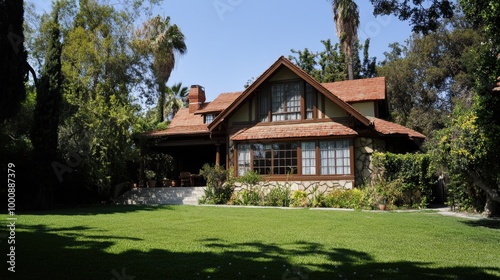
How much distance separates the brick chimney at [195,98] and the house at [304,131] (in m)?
5.87

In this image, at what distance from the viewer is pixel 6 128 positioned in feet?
55.8

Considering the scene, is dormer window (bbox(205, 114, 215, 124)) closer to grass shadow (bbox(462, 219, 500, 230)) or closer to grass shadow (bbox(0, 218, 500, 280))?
grass shadow (bbox(462, 219, 500, 230))

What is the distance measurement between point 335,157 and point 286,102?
12.2 feet

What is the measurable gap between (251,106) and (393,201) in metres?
8.26

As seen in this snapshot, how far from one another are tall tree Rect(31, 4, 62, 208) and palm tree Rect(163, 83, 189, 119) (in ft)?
77.5

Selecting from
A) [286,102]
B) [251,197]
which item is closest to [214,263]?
[251,197]

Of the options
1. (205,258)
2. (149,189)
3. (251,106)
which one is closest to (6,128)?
(149,189)

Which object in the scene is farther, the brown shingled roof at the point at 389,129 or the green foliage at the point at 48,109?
the brown shingled roof at the point at 389,129

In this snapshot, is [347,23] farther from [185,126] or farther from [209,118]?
[185,126]

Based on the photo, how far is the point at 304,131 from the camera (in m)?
17.9

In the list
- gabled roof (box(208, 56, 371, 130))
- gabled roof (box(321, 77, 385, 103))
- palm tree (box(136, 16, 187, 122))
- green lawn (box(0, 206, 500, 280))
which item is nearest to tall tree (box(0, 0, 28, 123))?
green lawn (box(0, 206, 500, 280))

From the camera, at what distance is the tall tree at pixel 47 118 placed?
1549cm

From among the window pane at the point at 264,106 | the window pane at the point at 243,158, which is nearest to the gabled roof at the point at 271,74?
the window pane at the point at 264,106

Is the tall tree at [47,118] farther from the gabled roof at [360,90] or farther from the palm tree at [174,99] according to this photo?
the palm tree at [174,99]
